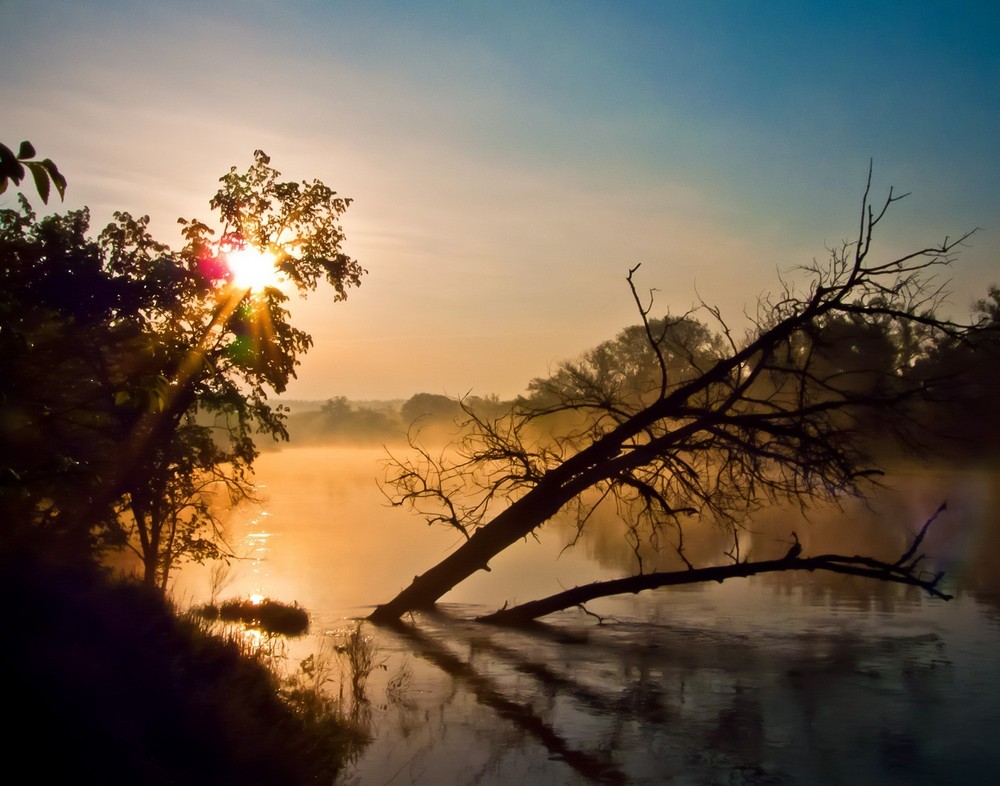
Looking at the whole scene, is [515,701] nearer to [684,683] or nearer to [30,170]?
[684,683]

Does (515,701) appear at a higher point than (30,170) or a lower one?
lower

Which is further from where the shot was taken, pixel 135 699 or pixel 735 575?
pixel 735 575

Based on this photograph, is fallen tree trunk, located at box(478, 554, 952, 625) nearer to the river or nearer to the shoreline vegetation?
the river

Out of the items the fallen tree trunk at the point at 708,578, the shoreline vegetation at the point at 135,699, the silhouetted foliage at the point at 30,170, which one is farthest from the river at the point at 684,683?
the silhouetted foliage at the point at 30,170

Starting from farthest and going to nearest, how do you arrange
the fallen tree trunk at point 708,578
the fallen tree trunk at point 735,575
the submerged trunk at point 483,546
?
the submerged trunk at point 483,546 → the fallen tree trunk at point 708,578 → the fallen tree trunk at point 735,575

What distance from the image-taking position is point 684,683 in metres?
11.0

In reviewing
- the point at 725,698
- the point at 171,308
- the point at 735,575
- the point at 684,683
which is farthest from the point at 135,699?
the point at 171,308

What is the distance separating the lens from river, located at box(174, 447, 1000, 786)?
26.9 ft

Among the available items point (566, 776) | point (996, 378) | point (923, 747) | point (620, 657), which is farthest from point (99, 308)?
point (996, 378)

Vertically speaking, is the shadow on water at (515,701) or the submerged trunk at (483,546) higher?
the submerged trunk at (483,546)

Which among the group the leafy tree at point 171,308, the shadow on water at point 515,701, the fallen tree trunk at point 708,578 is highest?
the leafy tree at point 171,308

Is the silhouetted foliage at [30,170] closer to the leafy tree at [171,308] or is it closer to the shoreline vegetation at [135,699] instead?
the shoreline vegetation at [135,699]

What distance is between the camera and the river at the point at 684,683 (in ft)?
26.9

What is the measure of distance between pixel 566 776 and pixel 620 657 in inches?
193
